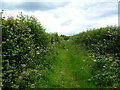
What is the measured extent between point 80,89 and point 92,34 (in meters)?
14.2

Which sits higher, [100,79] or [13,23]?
[13,23]

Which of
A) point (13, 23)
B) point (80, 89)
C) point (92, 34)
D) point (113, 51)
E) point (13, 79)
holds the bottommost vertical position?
point (80, 89)

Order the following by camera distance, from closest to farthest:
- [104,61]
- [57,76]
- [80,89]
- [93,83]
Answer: [80,89], [93,83], [57,76], [104,61]

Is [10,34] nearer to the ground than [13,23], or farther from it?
nearer to the ground

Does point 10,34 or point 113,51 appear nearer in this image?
point 10,34

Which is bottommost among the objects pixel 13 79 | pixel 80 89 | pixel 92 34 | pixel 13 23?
pixel 80 89

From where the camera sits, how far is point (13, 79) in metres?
6.22

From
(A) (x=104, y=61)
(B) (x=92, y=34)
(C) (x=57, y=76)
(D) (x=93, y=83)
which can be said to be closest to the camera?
(D) (x=93, y=83)

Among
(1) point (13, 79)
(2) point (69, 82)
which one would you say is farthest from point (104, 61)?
(1) point (13, 79)

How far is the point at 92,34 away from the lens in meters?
20.1

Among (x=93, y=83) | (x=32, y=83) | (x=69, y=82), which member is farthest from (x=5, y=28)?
(x=93, y=83)

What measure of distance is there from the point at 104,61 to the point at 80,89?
4207mm

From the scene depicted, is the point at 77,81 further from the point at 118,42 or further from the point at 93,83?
the point at 118,42

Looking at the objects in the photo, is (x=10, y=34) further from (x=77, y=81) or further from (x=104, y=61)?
(x=104, y=61)
